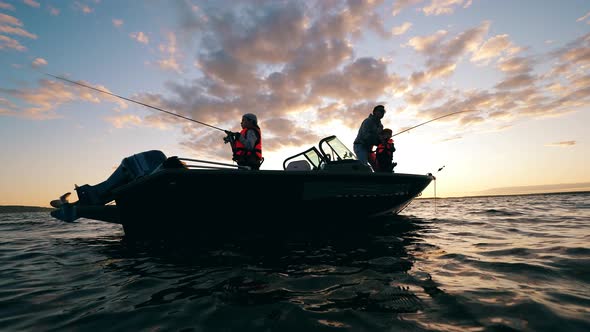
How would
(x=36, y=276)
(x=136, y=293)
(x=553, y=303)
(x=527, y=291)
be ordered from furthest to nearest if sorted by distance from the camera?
(x=36, y=276) → (x=136, y=293) → (x=527, y=291) → (x=553, y=303)

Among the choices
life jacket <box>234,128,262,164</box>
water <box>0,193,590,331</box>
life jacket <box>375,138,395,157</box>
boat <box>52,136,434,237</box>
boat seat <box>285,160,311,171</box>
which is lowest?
water <box>0,193,590,331</box>

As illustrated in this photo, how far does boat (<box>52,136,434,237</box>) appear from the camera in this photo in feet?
15.3

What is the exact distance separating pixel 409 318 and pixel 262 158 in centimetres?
493

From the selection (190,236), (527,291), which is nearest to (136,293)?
(190,236)

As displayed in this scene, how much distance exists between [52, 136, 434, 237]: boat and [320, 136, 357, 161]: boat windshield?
102 cm

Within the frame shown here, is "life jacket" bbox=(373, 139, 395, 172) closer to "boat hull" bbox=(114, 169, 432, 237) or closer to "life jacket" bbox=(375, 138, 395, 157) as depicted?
"life jacket" bbox=(375, 138, 395, 157)

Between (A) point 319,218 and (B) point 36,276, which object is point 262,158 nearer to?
(A) point 319,218

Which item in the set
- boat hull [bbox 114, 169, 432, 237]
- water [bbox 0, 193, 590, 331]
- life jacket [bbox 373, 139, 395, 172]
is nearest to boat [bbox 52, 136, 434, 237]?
boat hull [bbox 114, 169, 432, 237]

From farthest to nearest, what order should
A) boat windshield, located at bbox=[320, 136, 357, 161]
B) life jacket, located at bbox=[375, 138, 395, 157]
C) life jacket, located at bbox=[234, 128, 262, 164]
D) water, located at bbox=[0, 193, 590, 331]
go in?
1. life jacket, located at bbox=[375, 138, 395, 157]
2. boat windshield, located at bbox=[320, 136, 357, 161]
3. life jacket, located at bbox=[234, 128, 262, 164]
4. water, located at bbox=[0, 193, 590, 331]

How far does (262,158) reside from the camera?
6.34 meters

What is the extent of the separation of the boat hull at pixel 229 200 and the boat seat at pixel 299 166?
109cm

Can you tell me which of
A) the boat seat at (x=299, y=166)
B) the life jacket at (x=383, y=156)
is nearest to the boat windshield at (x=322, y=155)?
the boat seat at (x=299, y=166)

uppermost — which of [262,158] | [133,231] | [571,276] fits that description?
[262,158]

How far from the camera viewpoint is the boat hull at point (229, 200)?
4.66 metres
